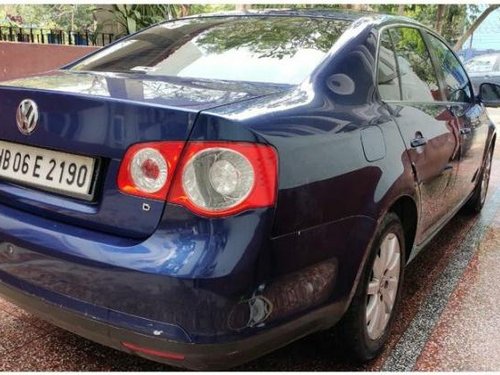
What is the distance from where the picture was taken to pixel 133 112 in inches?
69.7

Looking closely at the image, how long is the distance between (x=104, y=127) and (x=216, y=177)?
42cm

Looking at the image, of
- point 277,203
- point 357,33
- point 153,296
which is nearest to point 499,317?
point 357,33

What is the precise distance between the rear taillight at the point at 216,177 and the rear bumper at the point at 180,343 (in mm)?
415

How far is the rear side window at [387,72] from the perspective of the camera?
2560 millimetres

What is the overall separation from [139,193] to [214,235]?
291mm

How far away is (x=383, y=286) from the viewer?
8.13ft

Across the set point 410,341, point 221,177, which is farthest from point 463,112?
point 221,177

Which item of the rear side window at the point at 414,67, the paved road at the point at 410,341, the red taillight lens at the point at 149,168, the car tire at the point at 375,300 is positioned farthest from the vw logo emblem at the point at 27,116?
the rear side window at the point at 414,67

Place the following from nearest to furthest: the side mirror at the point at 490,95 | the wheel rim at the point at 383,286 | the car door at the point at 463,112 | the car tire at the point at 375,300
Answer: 1. the car tire at the point at 375,300
2. the wheel rim at the point at 383,286
3. the car door at the point at 463,112
4. the side mirror at the point at 490,95

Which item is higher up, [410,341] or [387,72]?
[387,72]

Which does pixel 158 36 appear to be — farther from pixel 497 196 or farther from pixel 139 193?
pixel 497 196

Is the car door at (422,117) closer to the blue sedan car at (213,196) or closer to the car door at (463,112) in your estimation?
the blue sedan car at (213,196)

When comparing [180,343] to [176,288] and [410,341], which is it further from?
[410,341]

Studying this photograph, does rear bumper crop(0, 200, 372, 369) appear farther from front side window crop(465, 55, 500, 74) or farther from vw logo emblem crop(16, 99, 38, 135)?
front side window crop(465, 55, 500, 74)
